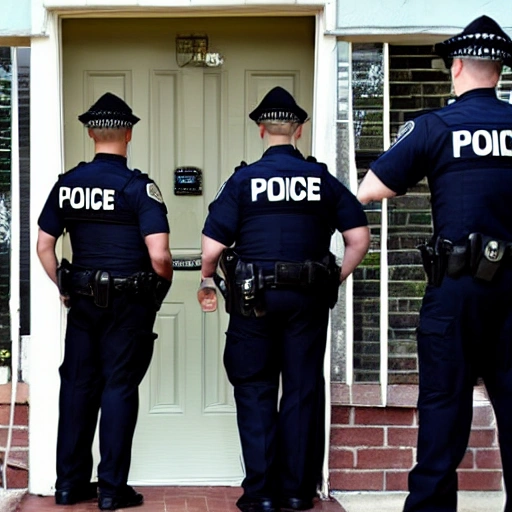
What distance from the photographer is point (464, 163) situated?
451 centimetres

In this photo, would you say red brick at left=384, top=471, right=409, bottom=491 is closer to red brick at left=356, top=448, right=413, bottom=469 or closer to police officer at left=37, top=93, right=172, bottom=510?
red brick at left=356, top=448, right=413, bottom=469

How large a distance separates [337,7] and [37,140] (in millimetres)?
1586

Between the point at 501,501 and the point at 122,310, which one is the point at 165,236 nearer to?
the point at 122,310

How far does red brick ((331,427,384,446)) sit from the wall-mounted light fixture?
2.03 meters

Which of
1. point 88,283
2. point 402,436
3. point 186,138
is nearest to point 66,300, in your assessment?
point 88,283

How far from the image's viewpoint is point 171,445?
21.0ft

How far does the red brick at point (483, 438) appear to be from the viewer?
6027 mm

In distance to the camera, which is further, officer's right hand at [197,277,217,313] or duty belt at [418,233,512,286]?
officer's right hand at [197,277,217,313]

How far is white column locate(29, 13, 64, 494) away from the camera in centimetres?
586

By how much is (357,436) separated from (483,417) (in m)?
0.63

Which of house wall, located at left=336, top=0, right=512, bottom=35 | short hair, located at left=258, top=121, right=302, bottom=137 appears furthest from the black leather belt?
house wall, located at left=336, top=0, right=512, bottom=35

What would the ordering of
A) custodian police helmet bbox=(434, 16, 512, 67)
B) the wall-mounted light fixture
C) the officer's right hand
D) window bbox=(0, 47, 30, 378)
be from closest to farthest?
custodian police helmet bbox=(434, 16, 512, 67) → the officer's right hand → window bbox=(0, 47, 30, 378) → the wall-mounted light fixture

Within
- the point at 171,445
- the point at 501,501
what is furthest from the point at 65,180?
the point at 501,501

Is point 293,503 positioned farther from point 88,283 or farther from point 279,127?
point 279,127
